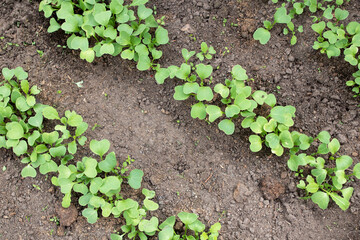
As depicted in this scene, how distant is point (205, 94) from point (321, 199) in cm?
111

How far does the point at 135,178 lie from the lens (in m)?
2.42

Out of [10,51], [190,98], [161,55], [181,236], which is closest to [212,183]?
[181,236]

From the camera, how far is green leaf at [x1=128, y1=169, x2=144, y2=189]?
2404mm

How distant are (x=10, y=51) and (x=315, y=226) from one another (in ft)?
9.16

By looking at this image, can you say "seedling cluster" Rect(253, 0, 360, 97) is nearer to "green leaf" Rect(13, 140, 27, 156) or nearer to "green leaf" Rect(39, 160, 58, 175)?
"green leaf" Rect(39, 160, 58, 175)

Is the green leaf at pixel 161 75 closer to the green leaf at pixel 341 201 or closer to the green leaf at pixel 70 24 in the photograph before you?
the green leaf at pixel 70 24

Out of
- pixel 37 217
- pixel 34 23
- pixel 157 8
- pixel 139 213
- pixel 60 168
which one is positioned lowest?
pixel 37 217

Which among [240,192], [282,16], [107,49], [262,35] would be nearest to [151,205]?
[240,192]

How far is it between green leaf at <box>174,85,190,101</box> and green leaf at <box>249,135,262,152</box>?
580mm

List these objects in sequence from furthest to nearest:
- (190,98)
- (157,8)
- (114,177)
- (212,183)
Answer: (157,8)
(190,98)
(212,183)
(114,177)

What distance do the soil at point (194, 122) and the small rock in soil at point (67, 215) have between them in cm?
2

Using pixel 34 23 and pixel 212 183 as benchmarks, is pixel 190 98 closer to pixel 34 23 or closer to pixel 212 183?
pixel 212 183

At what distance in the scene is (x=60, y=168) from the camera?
95.3 inches

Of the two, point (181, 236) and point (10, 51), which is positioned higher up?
point (10, 51)
